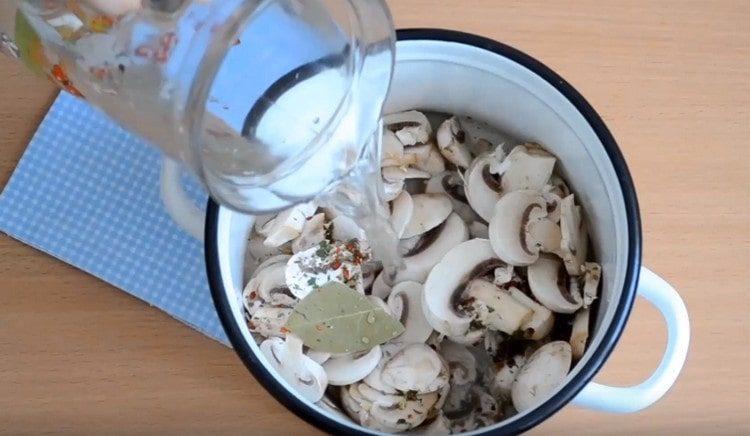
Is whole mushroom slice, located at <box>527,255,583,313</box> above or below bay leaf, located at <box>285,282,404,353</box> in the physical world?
above

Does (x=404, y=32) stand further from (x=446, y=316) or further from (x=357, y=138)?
(x=446, y=316)

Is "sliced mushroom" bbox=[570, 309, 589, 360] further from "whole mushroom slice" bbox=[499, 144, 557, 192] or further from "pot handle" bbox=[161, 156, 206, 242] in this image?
"pot handle" bbox=[161, 156, 206, 242]

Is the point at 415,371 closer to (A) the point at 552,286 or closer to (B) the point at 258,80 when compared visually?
(A) the point at 552,286

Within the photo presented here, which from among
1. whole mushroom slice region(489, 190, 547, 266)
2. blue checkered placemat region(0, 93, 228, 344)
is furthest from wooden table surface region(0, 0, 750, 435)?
whole mushroom slice region(489, 190, 547, 266)

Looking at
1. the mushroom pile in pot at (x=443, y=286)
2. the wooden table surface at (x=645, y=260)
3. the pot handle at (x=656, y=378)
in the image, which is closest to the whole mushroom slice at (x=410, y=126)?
the mushroom pile in pot at (x=443, y=286)

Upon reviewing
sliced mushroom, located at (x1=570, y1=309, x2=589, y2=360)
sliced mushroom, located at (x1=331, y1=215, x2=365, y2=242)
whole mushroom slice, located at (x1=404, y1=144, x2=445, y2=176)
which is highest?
whole mushroom slice, located at (x1=404, y1=144, x2=445, y2=176)

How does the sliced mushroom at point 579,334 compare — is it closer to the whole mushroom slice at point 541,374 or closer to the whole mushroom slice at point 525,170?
the whole mushroom slice at point 541,374

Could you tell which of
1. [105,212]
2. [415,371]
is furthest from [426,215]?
[105,212]
